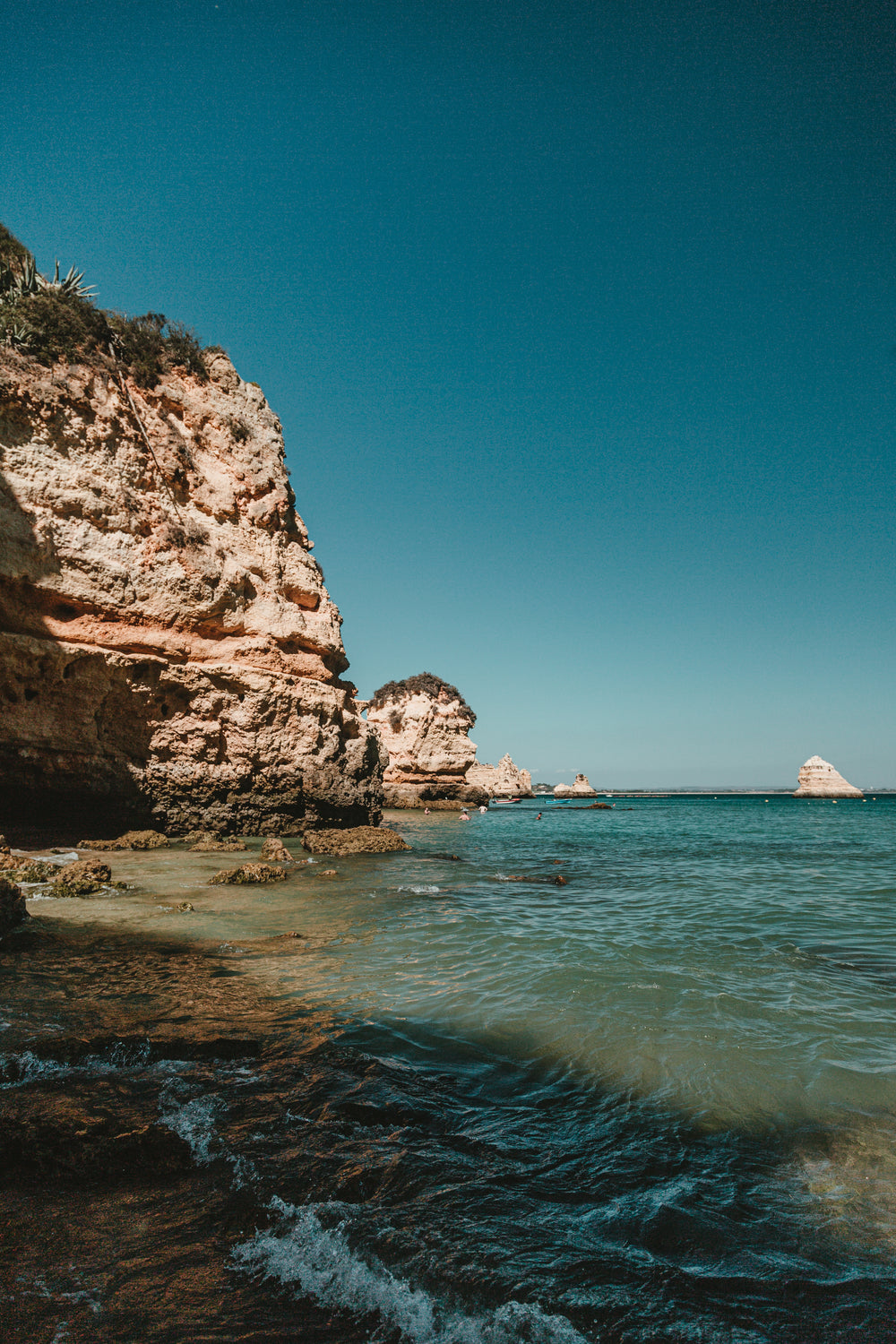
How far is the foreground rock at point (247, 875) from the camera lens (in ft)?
37.0

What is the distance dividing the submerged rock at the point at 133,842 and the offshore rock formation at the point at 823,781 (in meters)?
96.7

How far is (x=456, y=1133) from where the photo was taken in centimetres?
356

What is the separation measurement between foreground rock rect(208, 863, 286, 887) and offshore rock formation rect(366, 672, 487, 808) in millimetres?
38265

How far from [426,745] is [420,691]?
4883 mm

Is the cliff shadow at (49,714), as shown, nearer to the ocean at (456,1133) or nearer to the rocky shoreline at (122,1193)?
the ocean at (456,1133)

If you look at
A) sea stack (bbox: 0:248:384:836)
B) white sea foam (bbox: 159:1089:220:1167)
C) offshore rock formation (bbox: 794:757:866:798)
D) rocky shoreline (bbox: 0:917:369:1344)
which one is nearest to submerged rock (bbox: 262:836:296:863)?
sea stack (bbox: 0:248:384:836)

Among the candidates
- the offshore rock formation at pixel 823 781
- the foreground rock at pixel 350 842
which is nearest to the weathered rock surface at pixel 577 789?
the offshore rock formation at pixel 823 781

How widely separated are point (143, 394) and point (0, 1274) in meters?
17.9

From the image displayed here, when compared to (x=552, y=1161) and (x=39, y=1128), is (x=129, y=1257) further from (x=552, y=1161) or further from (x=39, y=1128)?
(x=552, y=1161)

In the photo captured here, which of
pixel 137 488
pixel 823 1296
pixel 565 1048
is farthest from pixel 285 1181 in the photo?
pixel 137 488

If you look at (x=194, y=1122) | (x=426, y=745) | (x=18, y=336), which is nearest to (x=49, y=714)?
(x=18, y=336)

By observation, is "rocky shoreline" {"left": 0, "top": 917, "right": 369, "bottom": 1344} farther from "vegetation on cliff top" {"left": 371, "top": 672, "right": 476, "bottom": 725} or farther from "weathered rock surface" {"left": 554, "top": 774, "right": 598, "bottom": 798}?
"weathered rock surface" {"left": 554, "top": 774, "right": 598, "bottom": 798}

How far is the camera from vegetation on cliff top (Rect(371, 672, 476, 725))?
175 ft

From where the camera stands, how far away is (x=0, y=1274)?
2.15m
